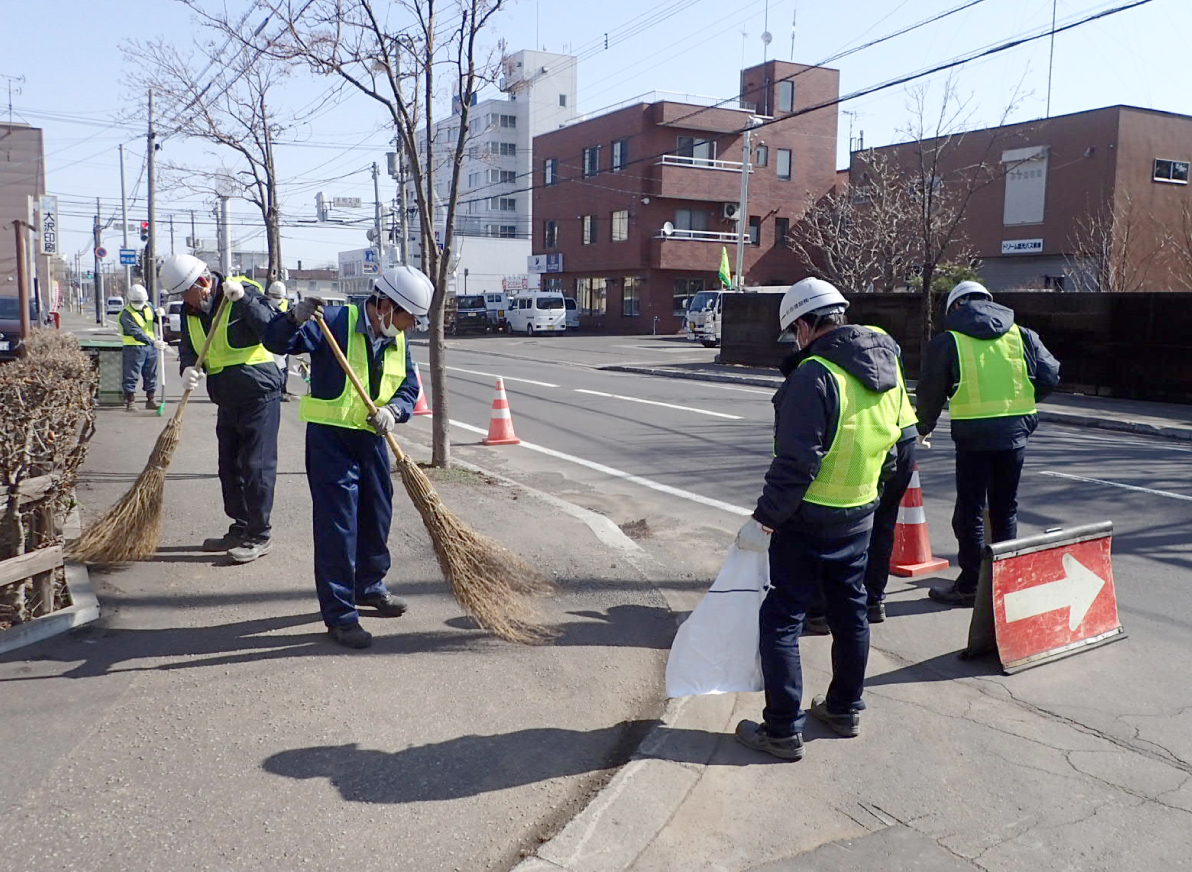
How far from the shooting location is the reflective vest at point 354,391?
15.9ft

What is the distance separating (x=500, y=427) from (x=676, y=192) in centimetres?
3665

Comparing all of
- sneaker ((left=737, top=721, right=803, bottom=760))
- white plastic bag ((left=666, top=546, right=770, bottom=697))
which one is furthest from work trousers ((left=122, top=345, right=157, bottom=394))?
sneaker ((left=737, top=721, right=803, bottom=760))

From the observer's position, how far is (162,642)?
4719 mm

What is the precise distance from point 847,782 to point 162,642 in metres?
3.20

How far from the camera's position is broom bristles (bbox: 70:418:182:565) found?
5.68 meters

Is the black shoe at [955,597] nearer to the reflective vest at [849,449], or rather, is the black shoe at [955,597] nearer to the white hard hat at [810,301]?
the reflective vest at [849,449]

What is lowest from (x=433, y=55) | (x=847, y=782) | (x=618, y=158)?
(x=847, y=782)

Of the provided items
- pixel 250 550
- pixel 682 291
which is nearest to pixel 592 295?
pixel 682 291

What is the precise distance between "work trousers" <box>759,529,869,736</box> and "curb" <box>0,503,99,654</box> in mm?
3328

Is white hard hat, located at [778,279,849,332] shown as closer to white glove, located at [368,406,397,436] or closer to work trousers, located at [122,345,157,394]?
white glove, located at [368,406,397,436]

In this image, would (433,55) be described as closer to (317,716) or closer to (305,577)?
(305,577)

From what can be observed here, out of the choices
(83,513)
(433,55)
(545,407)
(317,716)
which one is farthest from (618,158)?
(317,716)

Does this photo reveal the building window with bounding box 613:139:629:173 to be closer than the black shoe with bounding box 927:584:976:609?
No

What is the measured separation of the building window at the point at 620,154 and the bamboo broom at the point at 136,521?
43.2m
